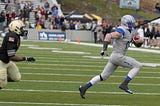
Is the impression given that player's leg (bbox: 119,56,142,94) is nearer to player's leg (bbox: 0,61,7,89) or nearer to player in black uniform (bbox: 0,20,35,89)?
player in black uniform (bbox: 0,20,35,89)

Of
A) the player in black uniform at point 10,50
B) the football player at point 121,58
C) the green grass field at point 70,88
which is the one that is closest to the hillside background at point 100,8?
the green grass field at point 70,88

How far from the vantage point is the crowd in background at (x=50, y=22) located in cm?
3553

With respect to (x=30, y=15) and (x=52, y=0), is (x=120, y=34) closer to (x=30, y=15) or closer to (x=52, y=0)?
(x=30, y=15)

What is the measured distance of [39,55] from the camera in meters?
21.6

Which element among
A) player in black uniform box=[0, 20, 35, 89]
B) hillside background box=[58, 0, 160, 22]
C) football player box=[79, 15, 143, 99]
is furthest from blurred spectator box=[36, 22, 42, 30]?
player in black uniform box=[0, 20, 35, 89]

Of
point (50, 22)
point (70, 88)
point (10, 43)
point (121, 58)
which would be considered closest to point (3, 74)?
point (10, 43)

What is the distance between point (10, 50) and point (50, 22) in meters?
28.8

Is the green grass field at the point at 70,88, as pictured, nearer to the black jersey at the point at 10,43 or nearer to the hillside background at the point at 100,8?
the black jersey at the point at 10,43

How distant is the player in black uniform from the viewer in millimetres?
10031

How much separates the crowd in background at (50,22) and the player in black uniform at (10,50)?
80.6ft

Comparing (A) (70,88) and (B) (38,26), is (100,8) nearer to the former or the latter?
(B) (38,26)

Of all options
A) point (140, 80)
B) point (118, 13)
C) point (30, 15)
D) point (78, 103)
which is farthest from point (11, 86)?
point (118, 13)

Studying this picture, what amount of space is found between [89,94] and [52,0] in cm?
3503

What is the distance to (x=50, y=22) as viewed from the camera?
38.8 m
